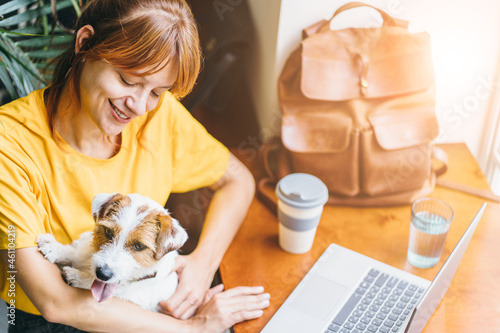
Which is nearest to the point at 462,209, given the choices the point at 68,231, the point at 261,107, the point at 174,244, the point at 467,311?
the point at 467,311

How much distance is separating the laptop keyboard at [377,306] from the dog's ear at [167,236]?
375 mm

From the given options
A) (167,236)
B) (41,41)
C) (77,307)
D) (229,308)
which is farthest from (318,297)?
(41,41)

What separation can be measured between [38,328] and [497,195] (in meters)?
1.23

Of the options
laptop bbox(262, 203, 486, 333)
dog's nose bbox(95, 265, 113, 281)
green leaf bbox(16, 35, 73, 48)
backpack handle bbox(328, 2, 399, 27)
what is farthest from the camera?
backpack handle bbox(328, 2, 399, 27)

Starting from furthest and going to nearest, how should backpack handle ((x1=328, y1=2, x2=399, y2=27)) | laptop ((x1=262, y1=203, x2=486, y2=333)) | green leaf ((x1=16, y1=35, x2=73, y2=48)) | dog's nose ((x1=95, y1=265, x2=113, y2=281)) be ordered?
backpack handle ((x1=328, y1=2, x2=399, y2=27)) → green leaf ((x1=16, y1=35, x2=73, y2=48)) → laptop ((x1=262, y1=203, x2=486, y2=333)) → dog's nose ((x1=95, y1=265, x2=113, y2=281))

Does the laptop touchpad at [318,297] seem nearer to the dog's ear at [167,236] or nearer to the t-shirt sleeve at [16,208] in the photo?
the dog's ear at [167,236]

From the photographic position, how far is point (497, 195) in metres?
1.38

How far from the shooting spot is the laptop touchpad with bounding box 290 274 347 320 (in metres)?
1.05

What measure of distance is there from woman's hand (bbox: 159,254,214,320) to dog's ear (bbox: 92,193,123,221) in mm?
252

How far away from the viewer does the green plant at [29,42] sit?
106 cm

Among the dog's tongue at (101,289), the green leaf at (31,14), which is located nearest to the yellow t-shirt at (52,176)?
the dog's tongue at (101,289)

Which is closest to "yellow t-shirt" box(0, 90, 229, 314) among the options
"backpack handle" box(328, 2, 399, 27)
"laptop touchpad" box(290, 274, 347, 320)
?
"laptop touchpad" box(290, 274, 347, 320)

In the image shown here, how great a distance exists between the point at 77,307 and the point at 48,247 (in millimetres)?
126

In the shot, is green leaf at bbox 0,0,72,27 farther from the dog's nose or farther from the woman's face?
the dog's nose
